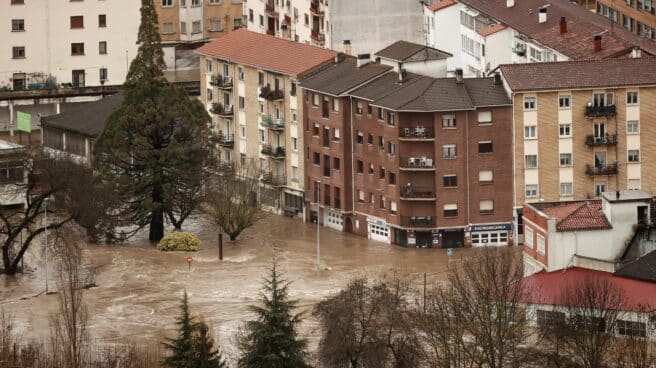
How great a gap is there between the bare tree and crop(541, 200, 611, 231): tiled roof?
20772 mm

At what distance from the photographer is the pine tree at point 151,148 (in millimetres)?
119750

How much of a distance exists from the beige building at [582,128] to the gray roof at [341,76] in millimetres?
7661

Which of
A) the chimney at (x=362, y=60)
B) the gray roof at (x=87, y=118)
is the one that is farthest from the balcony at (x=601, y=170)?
the gray roof at (x=87, y=118)

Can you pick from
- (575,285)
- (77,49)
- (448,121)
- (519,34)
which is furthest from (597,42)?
(77,49)

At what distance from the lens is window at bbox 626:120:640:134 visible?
4636 inches

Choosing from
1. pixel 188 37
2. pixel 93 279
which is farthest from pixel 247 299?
pixel 188 37

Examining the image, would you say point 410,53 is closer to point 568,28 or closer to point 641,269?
point 568,28

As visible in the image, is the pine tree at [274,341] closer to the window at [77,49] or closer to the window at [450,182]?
the window at [450,182]

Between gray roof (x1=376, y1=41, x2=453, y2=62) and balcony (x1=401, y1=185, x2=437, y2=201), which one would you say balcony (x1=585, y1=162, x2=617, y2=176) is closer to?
balcony (x1=401, y1=185, x2=437, y2=201)

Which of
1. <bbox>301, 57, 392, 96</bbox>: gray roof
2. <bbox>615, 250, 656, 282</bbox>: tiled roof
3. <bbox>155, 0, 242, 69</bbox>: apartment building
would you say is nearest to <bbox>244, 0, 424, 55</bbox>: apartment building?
<bbox>155, 0, 242, 69</bbox>: apartment building

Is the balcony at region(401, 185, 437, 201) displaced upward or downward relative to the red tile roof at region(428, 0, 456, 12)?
downward

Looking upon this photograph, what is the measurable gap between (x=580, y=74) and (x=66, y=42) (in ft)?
145

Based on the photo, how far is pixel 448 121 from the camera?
117688mm

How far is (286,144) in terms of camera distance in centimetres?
12756
